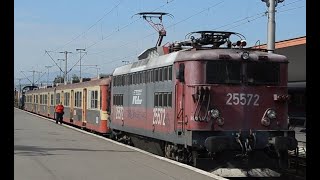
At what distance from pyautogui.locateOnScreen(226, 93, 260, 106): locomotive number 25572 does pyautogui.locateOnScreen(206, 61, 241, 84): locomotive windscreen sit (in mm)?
325

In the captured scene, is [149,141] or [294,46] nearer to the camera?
[149,141]

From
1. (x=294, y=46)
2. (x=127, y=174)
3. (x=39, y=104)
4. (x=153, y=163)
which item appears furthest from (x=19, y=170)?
(x=39, y=104)

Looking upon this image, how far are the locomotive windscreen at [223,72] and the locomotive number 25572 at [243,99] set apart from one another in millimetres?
325

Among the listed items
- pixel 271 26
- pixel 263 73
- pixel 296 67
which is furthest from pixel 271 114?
pixel 296 67

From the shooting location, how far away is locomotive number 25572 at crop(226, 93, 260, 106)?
40.2ft

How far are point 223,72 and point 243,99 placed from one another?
31.6 inches

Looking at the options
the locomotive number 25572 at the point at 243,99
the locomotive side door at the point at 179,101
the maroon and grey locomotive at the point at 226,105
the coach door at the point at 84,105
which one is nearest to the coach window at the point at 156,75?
the maroon and grey locomotive at the point at 226,105

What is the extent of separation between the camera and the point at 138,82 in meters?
16.3

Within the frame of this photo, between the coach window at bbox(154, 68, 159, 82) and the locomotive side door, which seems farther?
the coach window at bbox(154, 68, 159, 82)

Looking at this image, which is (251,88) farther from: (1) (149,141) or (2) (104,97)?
(2) (104,97)

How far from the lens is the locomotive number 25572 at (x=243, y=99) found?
12.2m

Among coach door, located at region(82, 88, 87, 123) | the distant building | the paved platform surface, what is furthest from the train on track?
coach door, located at region(82, 88, 87, 123)

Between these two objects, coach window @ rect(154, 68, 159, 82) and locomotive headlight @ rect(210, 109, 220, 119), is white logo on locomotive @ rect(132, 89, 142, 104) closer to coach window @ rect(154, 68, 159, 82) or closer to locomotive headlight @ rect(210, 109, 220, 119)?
coach window @ rect(154, 68, 159, 82)
